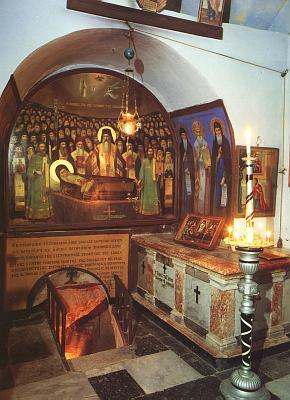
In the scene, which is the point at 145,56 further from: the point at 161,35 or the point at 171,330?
the point at 171,330

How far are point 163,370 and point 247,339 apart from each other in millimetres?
1238

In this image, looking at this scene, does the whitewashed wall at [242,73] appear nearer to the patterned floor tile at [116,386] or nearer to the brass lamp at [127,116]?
the brass lamp at [127,116]

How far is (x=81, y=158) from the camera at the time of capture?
549 centimetres

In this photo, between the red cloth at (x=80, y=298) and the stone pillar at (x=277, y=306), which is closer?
the stone pillar at (x=277, y=306)

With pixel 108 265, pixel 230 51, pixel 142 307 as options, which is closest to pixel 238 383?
pixel 142 307

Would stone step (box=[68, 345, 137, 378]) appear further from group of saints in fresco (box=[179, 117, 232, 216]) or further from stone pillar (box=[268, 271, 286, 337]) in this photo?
group of saints in fresco (box=[179, 117, 232, 216])

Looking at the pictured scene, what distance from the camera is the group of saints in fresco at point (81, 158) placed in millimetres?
5133

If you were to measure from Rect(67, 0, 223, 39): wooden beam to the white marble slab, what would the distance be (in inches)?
149

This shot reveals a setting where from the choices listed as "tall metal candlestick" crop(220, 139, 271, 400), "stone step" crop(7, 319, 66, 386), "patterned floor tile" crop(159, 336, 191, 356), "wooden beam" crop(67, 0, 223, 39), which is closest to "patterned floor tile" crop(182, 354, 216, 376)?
"patterned floor tile" crop(159, 336, 191, 356)

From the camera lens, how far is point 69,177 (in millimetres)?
5441

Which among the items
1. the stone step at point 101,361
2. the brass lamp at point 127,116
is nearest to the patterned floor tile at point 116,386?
the stone step at point 101,361

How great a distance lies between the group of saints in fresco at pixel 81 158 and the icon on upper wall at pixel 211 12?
1.77m

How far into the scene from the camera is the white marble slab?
369 centimetres

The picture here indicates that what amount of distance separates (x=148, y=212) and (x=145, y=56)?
236cm
